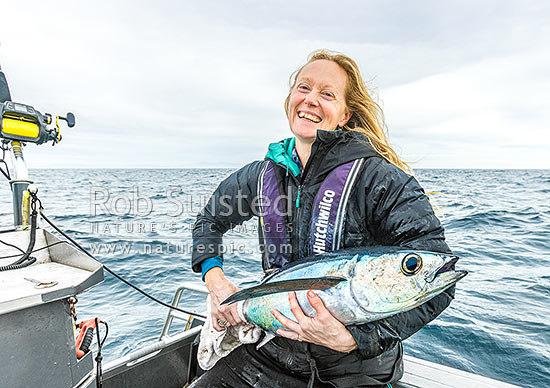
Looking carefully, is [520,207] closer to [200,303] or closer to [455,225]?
[455,225]

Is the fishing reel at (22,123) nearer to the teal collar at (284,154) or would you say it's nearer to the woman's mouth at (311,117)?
the teal collar at (284,154)

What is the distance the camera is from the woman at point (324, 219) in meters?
1.74

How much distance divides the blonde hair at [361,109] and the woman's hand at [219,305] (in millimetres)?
1358

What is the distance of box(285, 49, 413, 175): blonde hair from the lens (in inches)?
93.6

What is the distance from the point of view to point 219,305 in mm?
2174

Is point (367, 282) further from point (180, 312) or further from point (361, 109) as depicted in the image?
point (180, 312)

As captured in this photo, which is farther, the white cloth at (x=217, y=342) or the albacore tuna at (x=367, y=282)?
the white cloth at (x=217, y=342)

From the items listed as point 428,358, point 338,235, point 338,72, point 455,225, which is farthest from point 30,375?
point 455,225

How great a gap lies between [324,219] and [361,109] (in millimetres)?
918

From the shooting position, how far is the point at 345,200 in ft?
6.66

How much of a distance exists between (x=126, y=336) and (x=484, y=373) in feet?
14.7

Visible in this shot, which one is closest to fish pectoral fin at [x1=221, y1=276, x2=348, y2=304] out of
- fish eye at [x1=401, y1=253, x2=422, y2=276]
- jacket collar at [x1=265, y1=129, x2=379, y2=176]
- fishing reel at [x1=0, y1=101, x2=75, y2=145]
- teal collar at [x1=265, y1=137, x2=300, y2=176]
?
fish eye at [x1=401, y1=253, x2=422, y2=276]

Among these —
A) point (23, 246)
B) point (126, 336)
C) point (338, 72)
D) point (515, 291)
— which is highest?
point (338, 72)

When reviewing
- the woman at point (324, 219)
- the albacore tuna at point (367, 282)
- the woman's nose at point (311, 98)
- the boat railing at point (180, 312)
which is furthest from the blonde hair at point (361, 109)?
the boat railing at point (180, 312)
